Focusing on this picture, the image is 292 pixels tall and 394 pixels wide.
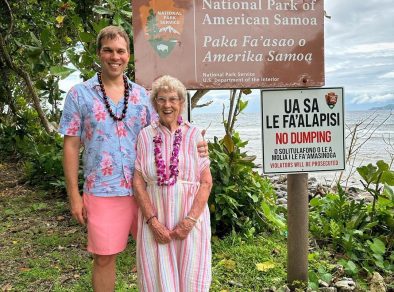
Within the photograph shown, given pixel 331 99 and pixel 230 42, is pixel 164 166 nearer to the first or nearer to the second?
pixel 230 42

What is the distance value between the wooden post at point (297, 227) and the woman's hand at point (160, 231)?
1066 millimetres

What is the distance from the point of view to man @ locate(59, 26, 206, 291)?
2467mm

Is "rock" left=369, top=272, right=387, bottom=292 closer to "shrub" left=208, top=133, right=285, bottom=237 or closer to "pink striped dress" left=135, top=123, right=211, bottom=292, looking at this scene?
"shrub" left=208, top=133, right=285, bottom=237

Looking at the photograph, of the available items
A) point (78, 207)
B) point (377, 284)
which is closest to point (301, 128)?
point (377, 284)

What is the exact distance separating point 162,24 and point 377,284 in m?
2.41

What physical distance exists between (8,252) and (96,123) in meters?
2.40

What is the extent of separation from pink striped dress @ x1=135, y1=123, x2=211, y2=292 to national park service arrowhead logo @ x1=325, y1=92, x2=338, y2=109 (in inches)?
39.5

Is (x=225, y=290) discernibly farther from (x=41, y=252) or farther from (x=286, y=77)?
(x=41, y=252)

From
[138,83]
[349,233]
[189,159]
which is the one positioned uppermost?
[138,83]

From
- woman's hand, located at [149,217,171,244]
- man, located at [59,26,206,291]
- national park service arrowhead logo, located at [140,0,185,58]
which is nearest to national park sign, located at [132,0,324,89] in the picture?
national park service arrowhead logo, located at [140,0,185,58]

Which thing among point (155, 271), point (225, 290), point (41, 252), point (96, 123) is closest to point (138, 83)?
point (96, 123)

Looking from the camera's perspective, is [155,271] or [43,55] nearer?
[155,271]

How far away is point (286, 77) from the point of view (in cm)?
297

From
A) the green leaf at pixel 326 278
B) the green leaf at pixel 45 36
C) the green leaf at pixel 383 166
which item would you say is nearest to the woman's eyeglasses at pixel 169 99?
the green leaf at pixel 326 278
